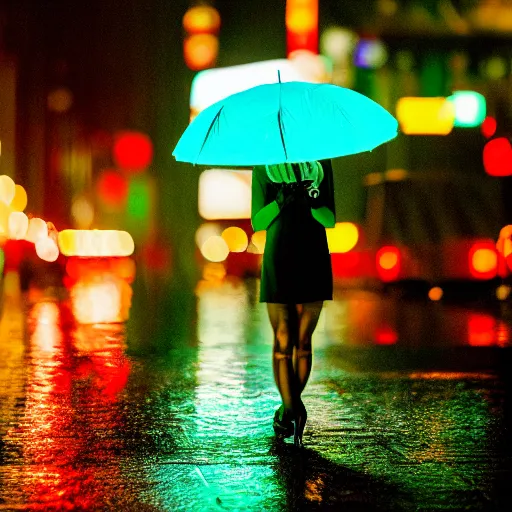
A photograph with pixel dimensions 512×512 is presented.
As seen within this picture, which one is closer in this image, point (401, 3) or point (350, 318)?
point (350, 318)

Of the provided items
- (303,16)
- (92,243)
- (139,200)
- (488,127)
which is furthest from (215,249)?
(139,200)

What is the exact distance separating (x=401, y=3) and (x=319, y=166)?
34.2m

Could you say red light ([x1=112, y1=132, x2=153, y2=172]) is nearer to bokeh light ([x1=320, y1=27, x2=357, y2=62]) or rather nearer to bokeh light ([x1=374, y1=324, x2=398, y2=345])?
bokeh light ([x1=320, y1=27, x2=357, y2=62])

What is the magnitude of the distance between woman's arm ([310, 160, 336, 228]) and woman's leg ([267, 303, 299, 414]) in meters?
0.55

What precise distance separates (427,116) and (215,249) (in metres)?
14.4

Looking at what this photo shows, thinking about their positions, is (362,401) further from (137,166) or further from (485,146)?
(137,166)

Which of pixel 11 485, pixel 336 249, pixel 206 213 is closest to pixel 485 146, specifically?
pixel 336 249

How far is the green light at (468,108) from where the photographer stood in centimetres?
2302

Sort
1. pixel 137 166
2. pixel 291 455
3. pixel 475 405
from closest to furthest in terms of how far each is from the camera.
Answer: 1. pixel 291 455
2. pixel 475 405
3. pixel 137 166

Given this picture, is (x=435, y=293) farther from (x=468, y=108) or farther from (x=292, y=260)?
(x=292, y=260)

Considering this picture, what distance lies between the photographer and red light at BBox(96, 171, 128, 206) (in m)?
65.2

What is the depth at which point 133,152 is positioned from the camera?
72.0 m

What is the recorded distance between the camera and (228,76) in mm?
47469

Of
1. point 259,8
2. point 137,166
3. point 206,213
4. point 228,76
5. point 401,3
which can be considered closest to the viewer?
point 206,213
